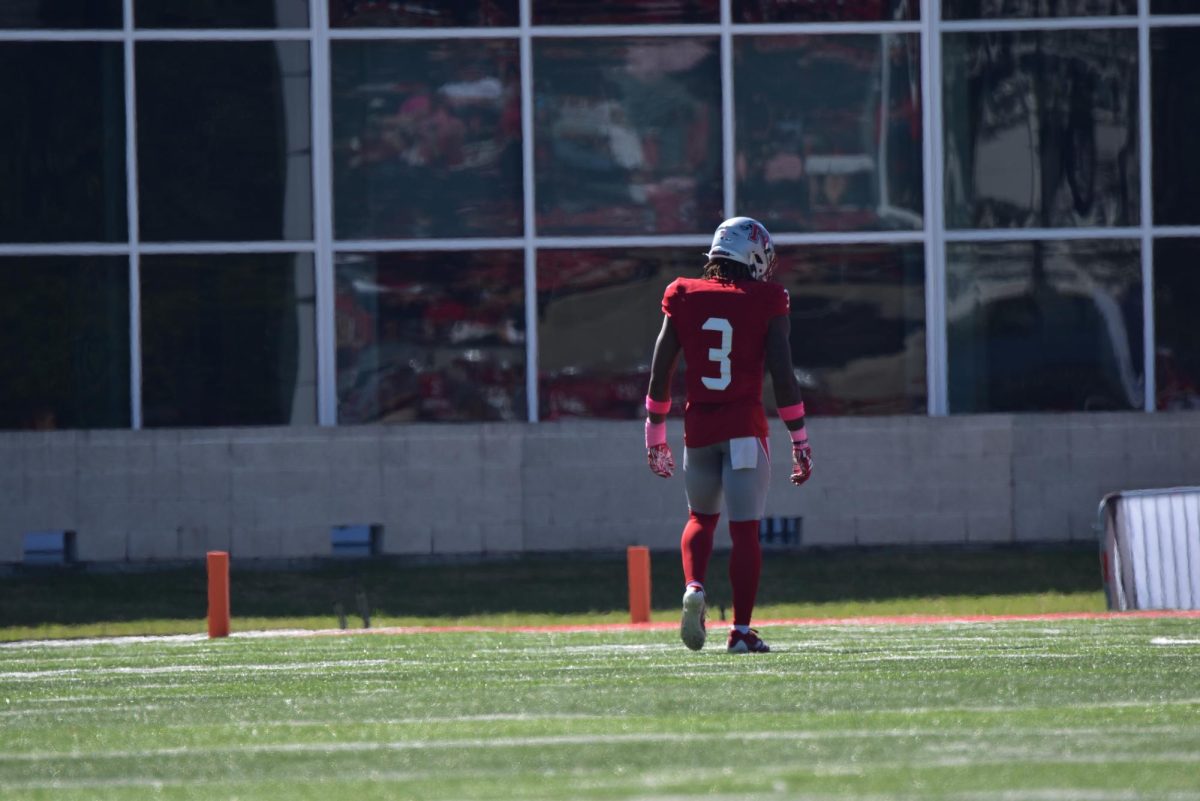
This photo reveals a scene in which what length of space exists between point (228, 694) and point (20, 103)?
13.8 metres

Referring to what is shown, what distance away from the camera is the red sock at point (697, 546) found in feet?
29.8

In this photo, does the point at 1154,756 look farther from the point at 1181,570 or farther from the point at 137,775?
the point at 1181,570

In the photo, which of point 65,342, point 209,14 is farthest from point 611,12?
point 65,342

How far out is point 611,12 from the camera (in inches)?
829

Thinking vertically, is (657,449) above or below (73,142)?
below

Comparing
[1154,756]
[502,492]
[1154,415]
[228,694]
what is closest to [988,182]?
[1154,415]

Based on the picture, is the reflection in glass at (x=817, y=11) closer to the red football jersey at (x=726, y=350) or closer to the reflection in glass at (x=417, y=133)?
the reflection in glass at (x=417, y=133)

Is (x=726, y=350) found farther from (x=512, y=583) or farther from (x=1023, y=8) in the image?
(x=1023, y=8)

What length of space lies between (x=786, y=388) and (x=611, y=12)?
40.9ft

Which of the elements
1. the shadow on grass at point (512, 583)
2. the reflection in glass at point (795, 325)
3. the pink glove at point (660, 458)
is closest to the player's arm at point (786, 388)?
the pink glove at point (660, 458)

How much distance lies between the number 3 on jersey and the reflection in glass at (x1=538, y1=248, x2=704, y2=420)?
11.8 metres

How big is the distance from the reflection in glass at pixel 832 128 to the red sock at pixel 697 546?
12.2 m

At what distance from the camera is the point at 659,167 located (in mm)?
21078

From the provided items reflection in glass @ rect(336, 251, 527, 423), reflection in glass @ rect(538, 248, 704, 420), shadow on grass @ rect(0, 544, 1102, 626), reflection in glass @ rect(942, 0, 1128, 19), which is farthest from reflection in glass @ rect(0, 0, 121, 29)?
reflection in glass @ rect(942, 0, 1128, 19)
